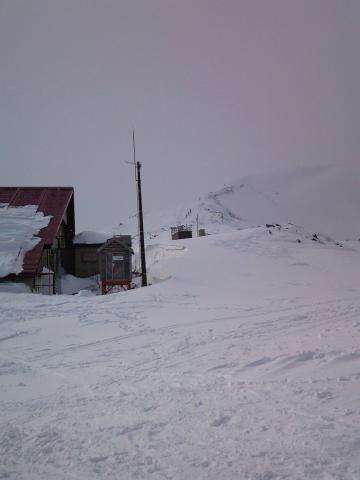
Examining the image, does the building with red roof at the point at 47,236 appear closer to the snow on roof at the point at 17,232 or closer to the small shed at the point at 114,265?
the snow on roof at the point at 17,232

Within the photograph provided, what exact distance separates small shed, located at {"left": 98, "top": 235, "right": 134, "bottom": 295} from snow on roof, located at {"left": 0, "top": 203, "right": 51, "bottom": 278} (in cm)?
335

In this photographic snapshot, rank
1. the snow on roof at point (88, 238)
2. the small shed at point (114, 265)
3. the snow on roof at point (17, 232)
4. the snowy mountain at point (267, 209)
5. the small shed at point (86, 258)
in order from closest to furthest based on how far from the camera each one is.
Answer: the snow on roof at point (17, 232)
the small shed at point (114, 265)
the small shed at point (86, 258)
the snow on roof at point (88, 238)
the snowy mountain at point (267, 209)

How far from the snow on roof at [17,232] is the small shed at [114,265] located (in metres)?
3.35

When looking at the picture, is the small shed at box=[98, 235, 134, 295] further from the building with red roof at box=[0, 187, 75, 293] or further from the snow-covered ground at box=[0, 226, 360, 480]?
the snow-covered ground at box=[0, 226, 360, 480]

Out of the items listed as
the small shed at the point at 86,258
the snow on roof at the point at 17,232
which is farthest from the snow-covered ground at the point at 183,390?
the small shed at the point at 86,258

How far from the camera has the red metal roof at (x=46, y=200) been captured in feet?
70.7

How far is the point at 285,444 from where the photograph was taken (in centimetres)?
336

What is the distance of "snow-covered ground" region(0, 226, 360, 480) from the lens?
10.5ft

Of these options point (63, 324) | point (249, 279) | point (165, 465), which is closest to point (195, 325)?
point (63, 324)

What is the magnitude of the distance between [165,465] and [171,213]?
74338 mm

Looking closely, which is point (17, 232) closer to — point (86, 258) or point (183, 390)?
point (86, 258)

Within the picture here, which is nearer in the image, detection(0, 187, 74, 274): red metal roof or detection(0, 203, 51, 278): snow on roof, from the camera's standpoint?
detection(0, 203, 51, 278): snow on roof

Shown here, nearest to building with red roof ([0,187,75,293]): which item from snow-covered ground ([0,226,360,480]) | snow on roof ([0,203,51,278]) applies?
snow on roof ([0,203,51,278])

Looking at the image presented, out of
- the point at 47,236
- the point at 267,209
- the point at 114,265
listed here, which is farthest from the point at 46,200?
the point at 267,209
